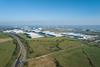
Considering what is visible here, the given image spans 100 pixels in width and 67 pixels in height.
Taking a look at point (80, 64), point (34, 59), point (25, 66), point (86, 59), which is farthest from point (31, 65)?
point (86, 59)

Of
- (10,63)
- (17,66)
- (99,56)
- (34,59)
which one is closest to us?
(17,66)

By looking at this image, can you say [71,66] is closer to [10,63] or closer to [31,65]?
[31,65]

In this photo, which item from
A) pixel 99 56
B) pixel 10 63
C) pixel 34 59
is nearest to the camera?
pixel 10 63

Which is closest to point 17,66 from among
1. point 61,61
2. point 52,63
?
point 52,63

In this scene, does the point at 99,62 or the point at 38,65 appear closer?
the point at 38,65

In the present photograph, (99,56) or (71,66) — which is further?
(99,56)

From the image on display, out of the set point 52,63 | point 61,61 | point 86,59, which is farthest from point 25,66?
point 86,59

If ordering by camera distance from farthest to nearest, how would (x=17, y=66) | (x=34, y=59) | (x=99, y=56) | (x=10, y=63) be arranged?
(x=99, y=56), (x=34, y=59), (x=10, y=63), (x=17, y=66)

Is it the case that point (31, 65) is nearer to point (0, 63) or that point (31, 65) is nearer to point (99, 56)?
point (0, 63)
